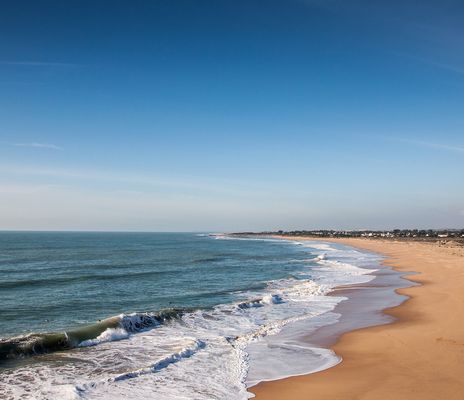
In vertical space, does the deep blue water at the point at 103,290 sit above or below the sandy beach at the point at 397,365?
below

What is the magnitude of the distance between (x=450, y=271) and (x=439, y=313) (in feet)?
65.0

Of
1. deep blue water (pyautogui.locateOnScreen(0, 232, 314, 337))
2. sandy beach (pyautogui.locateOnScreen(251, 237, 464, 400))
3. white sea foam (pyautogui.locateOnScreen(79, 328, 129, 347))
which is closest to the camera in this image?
sandy beach (pyautogui.locateOnScreen(251, 237, 464, 400))

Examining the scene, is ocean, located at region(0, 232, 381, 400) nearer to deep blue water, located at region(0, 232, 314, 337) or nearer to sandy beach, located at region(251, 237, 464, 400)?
deep blue water, located at region(0, 232, 314, 337)

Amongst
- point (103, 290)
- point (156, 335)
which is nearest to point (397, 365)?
point (156, 335)

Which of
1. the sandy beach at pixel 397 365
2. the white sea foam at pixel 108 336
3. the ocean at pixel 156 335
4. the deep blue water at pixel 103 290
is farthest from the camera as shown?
the deep blue water at pixel 103 290

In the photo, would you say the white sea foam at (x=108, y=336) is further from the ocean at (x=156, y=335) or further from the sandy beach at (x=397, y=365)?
the sandy beach at (x=397, y=365)

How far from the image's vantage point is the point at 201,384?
460 inches

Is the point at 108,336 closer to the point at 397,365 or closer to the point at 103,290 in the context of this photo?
the point at 397,365

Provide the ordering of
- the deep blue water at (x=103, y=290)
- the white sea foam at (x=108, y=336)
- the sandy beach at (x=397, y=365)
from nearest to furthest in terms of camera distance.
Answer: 1. the sandy beach at (x=397, y=365)
2. the white sea foam at (x=108, y=336)
3. the deep blue water at (x=103, y=290)

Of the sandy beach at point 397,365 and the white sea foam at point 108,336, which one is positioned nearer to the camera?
the sandy beach at point 397,365

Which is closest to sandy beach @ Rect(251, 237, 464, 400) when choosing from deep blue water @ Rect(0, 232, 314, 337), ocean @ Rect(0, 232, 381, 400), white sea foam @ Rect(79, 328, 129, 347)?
ocean @ Rect(0, 232, 381, 400)

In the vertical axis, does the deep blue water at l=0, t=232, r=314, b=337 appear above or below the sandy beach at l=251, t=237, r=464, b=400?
below

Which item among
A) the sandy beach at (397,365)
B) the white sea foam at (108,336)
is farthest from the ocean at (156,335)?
the sandy beach at (397,365)

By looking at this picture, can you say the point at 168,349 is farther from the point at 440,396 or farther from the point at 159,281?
the point at 159,281
